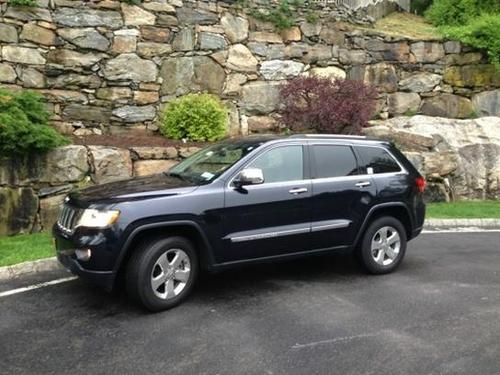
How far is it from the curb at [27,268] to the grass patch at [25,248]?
11 centimetres

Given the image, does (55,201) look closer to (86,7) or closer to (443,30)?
(86,7)

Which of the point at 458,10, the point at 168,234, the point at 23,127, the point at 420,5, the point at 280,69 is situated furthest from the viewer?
the point at 420,5

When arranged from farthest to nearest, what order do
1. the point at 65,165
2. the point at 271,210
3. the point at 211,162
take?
the point at 65,165
the point at 211,162
the point at 271,210

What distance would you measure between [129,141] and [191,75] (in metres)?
2.59

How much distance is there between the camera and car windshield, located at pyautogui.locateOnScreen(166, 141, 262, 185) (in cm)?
566

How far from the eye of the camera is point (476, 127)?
13750 mm

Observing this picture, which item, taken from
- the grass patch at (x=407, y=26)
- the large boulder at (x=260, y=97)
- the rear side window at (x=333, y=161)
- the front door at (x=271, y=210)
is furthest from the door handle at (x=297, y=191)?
the grass patch at (x=407, y=26)

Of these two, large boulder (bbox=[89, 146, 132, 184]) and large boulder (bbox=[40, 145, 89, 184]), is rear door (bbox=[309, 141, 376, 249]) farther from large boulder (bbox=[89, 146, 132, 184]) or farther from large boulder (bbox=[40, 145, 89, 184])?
large boulder (bbox=[40, 145, 89, 184])

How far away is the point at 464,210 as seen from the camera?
35.5 ft

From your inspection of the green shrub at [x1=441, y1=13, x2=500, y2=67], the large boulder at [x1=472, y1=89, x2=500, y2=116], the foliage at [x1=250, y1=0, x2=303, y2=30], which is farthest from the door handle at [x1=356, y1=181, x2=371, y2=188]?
the green shrub at [x1=441, y1=13, x2=500, y2=67]

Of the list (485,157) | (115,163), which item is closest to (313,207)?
(115,163)

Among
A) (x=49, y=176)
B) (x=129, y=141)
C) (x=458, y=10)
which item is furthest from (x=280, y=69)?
(x=458, y=10)

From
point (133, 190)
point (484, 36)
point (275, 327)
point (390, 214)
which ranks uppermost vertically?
point (484, 36)

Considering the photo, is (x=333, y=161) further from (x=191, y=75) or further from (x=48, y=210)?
(x=191, y=75)
